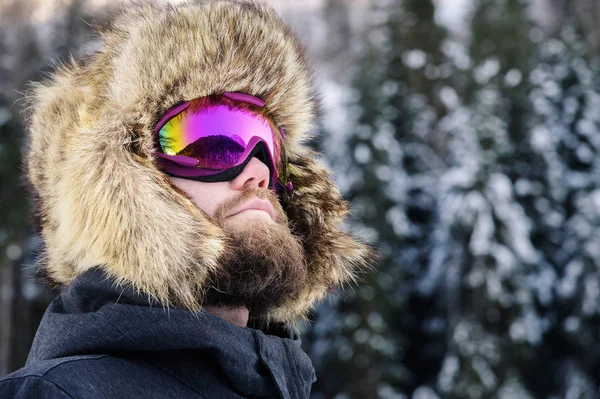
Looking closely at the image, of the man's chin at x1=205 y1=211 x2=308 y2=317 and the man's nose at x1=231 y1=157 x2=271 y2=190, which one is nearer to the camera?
the man's chin at x1=205 y1=211 x2=308 y2=317

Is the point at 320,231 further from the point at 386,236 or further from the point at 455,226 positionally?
the point at 455,226

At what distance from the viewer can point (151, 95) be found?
8.37 feet

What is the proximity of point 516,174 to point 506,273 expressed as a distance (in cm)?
468

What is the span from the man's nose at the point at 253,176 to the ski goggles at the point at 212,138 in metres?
0.03

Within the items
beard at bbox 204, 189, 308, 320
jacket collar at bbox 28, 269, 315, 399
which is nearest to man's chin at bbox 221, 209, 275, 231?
beard at bbox 204, 189, 308, 320

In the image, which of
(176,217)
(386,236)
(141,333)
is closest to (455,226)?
(386,236)

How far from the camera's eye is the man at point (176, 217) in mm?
2148

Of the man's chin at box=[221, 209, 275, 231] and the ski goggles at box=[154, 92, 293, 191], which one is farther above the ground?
the ski goggles at box=[154, 92, 293, 191]

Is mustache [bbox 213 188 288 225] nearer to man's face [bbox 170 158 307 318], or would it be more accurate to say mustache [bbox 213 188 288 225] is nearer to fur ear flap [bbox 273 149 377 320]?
man's face [bbox 170 158 307 318]

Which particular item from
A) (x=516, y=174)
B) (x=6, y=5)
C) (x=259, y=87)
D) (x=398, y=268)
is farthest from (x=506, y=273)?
(x=259, y=87)

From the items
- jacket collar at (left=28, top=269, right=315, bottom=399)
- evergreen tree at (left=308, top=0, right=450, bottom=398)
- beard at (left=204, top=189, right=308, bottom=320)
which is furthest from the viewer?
evergreen tree at (left=308, top=0, right=450, bottom=398)

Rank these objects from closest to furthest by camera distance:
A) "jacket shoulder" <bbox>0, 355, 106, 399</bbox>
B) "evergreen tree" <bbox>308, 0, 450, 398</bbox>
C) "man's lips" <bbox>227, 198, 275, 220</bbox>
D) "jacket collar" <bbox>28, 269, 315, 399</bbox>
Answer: "jacket shoulder" <bbox>0, 355, 106, 399</bbox> → "jacket collar" <bbox>28, 269, 315, 399</bbox> → "man's lips" <bbox>227, 198, 275, 220</bbox> → "evergreen tree" <bbox>308, 0, 450, 398</bbox>

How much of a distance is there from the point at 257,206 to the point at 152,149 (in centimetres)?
44

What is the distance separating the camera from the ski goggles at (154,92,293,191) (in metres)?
2.54
